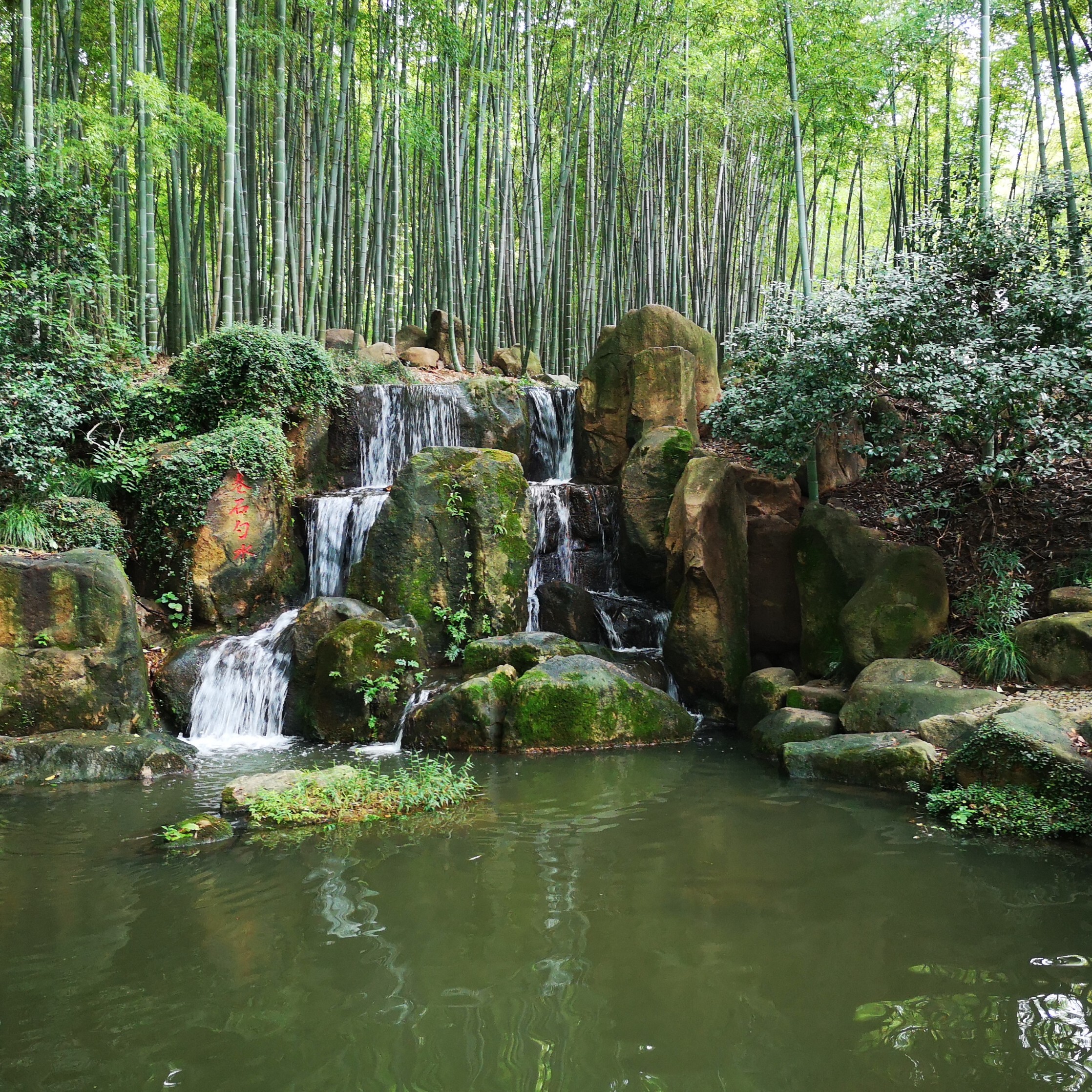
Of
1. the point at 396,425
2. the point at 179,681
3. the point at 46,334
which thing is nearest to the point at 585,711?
the point at 179,681

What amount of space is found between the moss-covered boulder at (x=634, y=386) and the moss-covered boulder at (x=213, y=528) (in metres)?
3.87

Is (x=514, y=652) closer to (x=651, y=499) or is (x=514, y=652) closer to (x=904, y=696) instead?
(x=651, y=499)

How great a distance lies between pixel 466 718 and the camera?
258 inches

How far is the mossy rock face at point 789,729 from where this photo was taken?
6195 millimetres

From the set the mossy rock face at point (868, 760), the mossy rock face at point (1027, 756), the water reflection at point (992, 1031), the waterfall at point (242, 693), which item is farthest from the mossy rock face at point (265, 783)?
the mossy rock face at point (1027, 756)

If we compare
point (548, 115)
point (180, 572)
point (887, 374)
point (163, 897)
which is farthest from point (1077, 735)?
point (548, 115)

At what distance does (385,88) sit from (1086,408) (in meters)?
9.45

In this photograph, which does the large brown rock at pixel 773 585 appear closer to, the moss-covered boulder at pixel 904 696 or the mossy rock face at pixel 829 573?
the mossy rock face at pixel 829 573

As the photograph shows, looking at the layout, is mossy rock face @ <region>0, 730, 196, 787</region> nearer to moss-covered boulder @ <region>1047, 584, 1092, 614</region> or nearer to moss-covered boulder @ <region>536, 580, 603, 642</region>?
moss-covered boulder @ <region>536, 580, 603, 642</region>

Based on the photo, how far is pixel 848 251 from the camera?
24.7 meters

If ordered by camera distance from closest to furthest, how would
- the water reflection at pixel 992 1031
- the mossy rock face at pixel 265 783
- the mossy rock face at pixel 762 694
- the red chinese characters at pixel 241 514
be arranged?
the water reflection at pixel 992 1031
the mossy rock face at pixel 265 783
the mossy rock face at pixel 762 694
the red chinese characters at pixel 241 514

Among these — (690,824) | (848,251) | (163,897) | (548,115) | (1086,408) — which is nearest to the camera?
(163,897)

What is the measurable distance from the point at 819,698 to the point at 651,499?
2986mm

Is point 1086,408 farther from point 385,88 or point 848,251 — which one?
point 848,251
